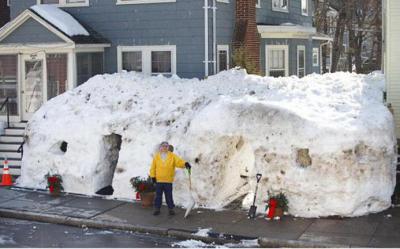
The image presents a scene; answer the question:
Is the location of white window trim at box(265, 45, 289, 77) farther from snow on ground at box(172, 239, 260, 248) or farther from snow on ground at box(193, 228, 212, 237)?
snow on ground at box(172, 239, 260, 248)

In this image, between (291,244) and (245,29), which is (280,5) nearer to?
(245,29)

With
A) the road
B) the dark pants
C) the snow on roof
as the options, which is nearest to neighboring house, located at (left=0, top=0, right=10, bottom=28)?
the snow on roof

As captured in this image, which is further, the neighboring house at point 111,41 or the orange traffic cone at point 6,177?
the neighboring house at point 111,41

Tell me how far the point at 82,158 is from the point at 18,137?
172 inches

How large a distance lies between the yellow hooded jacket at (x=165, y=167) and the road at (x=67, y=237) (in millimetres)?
1511

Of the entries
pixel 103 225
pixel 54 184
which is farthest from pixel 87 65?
pixel 103 225

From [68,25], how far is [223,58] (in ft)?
16.6

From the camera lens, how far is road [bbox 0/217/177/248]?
13.1 meters

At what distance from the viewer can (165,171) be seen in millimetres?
14969

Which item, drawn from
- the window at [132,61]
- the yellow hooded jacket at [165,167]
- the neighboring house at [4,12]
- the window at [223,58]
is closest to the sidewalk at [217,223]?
the yellow hooded jacket at [165,167]

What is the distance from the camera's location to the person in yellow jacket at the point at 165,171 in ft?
49.0

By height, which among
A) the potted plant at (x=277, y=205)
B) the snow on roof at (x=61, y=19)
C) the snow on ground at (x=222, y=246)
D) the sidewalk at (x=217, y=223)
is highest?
the snow on roof at (x=61, y=19)

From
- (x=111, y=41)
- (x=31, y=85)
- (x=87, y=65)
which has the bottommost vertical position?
(x=31, y=85)

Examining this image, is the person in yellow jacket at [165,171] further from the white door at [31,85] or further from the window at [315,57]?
the window at [315,57]
